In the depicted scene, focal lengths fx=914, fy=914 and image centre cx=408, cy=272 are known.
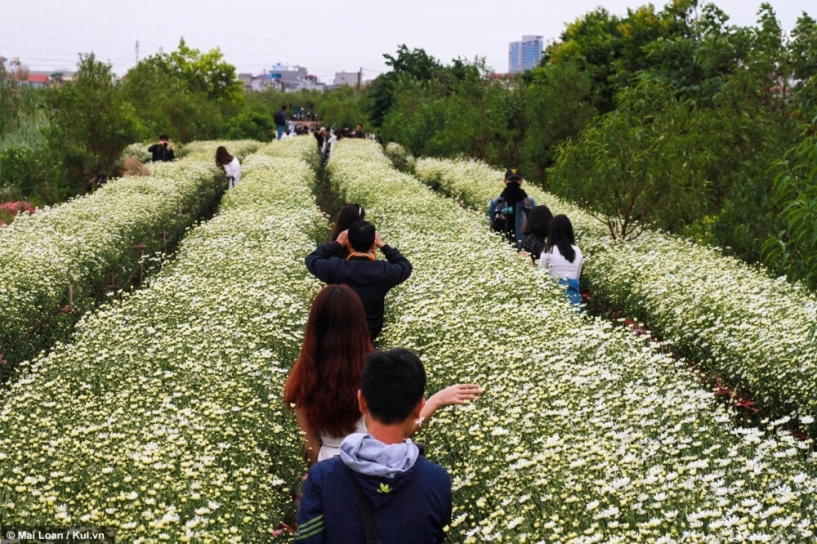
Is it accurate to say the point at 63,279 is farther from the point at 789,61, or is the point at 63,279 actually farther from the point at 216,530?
the point at 789,61

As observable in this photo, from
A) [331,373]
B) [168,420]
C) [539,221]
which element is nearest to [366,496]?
[331,373]

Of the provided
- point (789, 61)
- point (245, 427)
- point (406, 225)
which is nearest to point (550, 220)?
point (406, 225)

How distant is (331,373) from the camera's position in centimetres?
464

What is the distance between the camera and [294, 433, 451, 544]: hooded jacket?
10.0 ft

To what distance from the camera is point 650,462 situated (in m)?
4.07

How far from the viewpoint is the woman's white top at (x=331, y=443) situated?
4.68 m

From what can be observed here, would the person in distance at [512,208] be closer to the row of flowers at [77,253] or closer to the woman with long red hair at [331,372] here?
the row of flowers at [77,253]

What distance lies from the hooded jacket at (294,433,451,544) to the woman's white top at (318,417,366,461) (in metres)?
1.55

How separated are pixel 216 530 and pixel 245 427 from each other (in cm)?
124

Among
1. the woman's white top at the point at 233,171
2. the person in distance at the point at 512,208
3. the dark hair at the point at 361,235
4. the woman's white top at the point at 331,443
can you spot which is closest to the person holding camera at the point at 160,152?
the woman's white top at the point at 233,171

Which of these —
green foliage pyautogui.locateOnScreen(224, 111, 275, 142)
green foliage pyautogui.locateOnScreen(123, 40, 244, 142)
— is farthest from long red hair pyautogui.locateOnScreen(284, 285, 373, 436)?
green foliage pyautogui.locateOnScreen(224, 111, 275, 142)

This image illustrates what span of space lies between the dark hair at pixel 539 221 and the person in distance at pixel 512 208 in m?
1.52

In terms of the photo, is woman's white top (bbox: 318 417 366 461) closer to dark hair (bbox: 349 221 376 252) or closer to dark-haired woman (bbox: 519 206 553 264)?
dark hair (bbox: 349 221 376 252)

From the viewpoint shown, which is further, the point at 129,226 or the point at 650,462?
the point at 129,226
